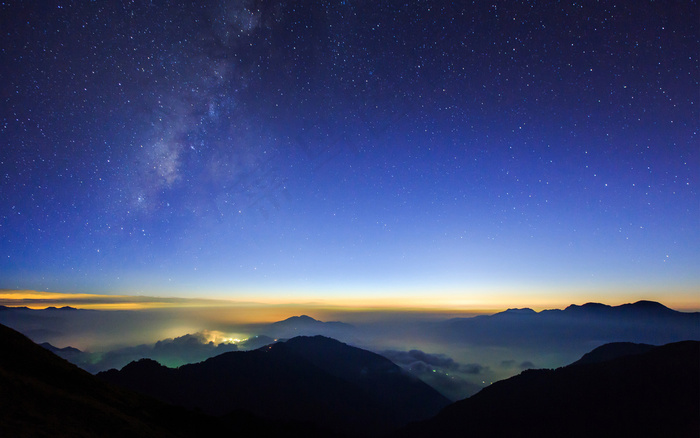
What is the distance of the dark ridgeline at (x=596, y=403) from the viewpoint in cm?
12069

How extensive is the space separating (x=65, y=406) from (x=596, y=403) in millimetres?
194727

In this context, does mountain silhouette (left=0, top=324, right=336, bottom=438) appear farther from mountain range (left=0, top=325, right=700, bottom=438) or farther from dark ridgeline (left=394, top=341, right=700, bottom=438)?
dark ridgeline (left=394, top=341, right=700, bottom=438)

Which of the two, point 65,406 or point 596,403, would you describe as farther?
point 596,403

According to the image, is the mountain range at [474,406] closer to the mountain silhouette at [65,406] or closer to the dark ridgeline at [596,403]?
the mountain silhouette at [65,406]

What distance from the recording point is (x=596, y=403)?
139 metres

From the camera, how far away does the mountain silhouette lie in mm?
25594

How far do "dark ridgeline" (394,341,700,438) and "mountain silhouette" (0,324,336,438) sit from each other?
521 feet

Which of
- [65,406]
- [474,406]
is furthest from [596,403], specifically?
[65,406]

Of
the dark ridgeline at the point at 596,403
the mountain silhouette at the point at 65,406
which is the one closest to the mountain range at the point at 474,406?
the mountain silhouette at the point at 65,406

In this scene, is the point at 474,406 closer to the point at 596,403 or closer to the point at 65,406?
the point at 596,403

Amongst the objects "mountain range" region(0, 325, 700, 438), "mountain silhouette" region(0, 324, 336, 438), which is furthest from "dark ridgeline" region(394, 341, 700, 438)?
"mountain silhouette" region(0, 324, 336, 438)

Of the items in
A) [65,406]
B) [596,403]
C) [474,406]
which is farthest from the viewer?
[474,406]

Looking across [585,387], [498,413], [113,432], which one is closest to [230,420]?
[113,432]

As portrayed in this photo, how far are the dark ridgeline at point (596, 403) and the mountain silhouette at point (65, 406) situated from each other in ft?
521
